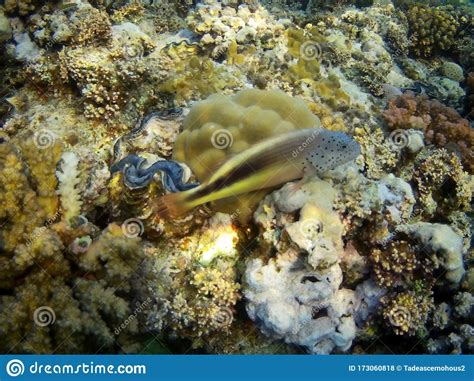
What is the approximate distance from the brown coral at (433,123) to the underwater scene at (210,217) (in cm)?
7

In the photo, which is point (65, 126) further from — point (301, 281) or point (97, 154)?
point (301, 281)

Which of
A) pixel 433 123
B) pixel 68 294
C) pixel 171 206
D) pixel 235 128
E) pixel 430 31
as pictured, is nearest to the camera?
pixel 68 294

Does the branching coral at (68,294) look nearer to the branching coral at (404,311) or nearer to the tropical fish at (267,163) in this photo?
the tropical fish at (267,163)

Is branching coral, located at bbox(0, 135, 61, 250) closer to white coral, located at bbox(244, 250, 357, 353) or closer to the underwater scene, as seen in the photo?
the underwater scene

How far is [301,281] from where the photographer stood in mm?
3977

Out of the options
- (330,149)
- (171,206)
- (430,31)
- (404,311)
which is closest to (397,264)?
(404,311)

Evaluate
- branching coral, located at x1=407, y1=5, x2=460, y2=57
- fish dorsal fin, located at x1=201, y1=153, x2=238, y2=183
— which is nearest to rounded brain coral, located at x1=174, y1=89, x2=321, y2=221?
fish dorsal fin, located at x1=201, y1=153, x2=238, y2=183

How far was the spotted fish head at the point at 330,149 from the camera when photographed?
4044 millimetres

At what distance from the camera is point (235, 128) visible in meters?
4.34

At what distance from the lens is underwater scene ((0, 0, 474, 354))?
3848 millimetres

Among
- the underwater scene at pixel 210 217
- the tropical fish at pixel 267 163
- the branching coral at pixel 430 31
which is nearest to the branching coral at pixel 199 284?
the underwater scene at pixel 210 217

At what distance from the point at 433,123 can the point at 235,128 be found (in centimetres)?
359

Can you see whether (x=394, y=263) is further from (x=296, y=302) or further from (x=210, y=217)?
(x=210, y=217)
